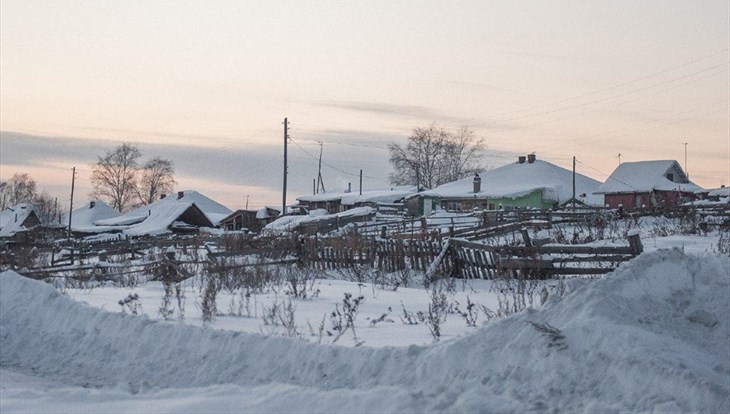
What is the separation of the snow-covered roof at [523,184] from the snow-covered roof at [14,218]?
4414 cm

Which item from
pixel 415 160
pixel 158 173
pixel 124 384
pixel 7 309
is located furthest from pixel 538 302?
pixel 158 173

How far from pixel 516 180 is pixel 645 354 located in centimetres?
6174

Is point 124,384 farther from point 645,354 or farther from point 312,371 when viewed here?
point 645,354

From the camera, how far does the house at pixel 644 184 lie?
201ft

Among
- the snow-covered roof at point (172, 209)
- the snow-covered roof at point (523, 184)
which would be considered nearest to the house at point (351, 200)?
the snow-covered roof at point (523, 184)

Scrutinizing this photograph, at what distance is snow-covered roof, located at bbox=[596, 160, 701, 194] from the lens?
61.8 meters

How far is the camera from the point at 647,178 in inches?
2482

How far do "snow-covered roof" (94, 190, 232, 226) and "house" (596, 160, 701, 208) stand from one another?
1444 inches

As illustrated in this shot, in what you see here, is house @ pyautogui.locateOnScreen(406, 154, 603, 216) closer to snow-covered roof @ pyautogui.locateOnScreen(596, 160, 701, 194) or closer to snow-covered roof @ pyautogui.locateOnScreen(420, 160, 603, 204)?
snow-covered roof @ pyautogui.locateOnScreen(420, 160, 603, 204)

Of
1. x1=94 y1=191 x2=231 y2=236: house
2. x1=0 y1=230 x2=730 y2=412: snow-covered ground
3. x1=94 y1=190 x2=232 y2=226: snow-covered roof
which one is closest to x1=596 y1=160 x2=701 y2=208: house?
x1=94 y1=191 x2=231 y2=236: house

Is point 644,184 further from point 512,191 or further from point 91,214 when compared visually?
point 91,214

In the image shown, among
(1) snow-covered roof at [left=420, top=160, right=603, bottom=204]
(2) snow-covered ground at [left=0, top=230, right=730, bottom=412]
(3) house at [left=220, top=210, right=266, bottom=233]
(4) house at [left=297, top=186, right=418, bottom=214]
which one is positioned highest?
(1) snow-covered roof at [left=420, top=160, right=603, bottom=204]

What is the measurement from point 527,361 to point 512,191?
57.3m

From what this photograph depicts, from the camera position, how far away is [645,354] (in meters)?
6.16
